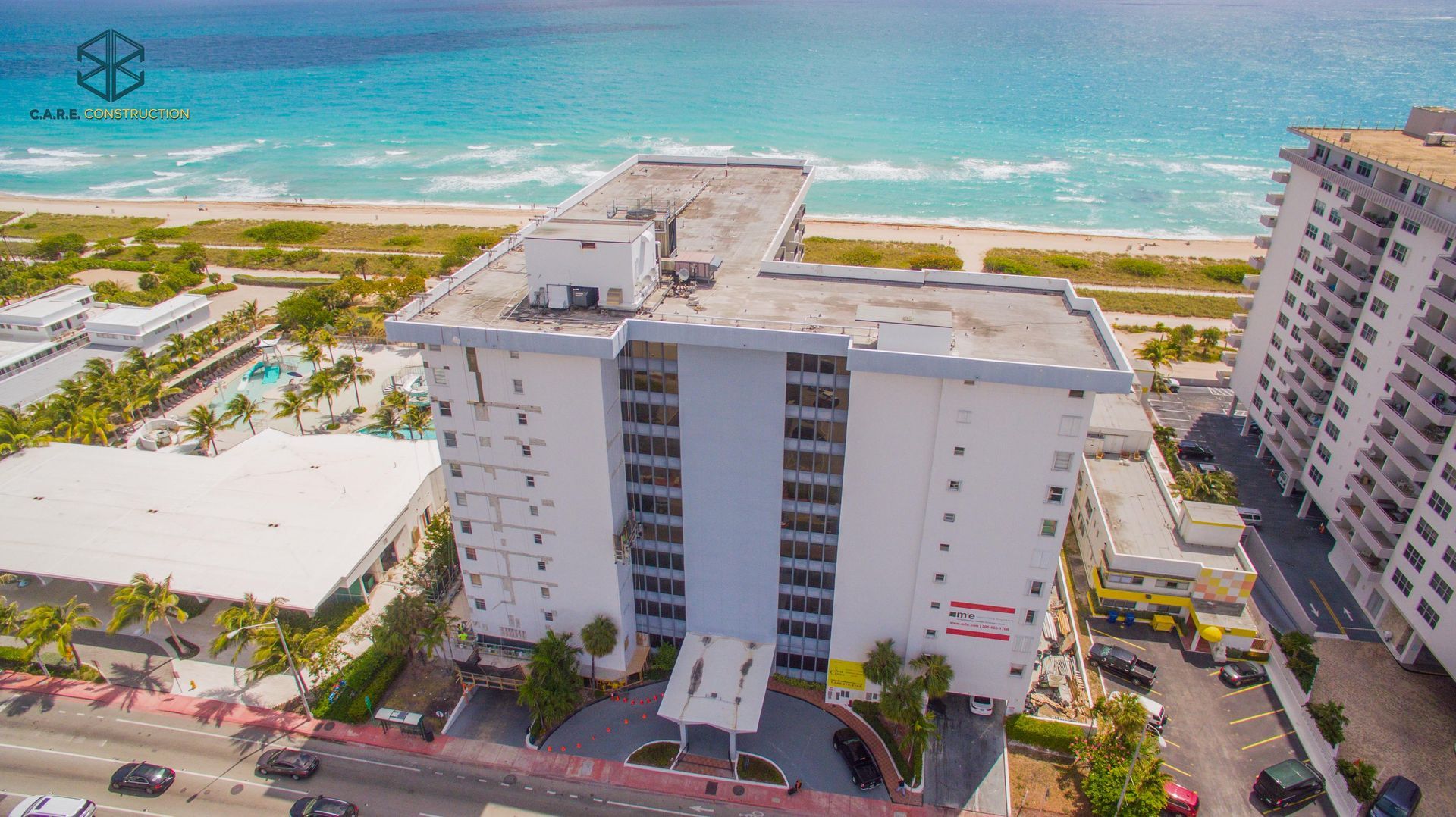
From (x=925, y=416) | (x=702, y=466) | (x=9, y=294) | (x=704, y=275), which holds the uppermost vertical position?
(x=704, y=275)

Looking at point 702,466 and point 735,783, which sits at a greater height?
point 702,466

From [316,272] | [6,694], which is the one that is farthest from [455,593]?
[316,272]

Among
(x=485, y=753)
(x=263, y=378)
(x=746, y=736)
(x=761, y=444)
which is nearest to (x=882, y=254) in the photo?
(x=263, y=378)

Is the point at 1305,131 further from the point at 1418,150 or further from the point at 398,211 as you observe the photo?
the point at 398,211

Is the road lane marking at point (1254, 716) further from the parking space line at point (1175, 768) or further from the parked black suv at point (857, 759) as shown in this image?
the parked black suv at point (857, 759)

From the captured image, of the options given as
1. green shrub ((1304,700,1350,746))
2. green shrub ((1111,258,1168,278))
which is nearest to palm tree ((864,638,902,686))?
green shrub ((1304,700,1350,746))

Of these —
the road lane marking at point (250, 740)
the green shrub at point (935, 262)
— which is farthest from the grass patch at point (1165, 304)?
the road lane marking at point (250, 740)

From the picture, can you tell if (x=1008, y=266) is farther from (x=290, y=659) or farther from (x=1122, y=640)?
(x=290, y=659)
